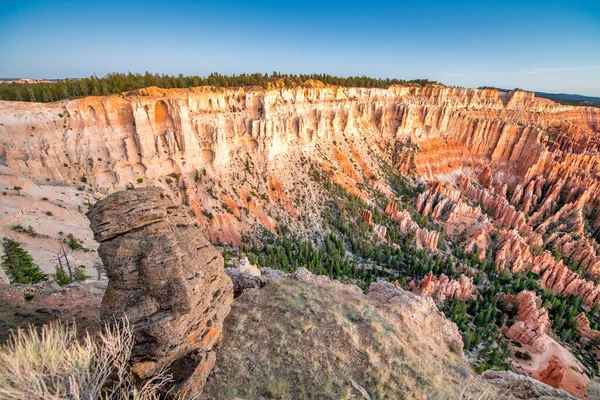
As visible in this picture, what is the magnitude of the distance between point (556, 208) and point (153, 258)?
77300mm

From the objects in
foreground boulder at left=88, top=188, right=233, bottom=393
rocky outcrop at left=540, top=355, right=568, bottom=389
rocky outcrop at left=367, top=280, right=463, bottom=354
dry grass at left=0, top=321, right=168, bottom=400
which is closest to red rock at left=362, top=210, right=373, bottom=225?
rocky outcrop at left=540, top=355, right=568, bottom=389

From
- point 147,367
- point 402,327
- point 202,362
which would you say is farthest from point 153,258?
point 402,327

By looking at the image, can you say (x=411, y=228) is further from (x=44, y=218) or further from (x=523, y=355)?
(x=44, y=218)

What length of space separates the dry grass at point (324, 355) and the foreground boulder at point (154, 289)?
1.28 metres

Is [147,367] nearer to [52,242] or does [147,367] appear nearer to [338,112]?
[52,242]

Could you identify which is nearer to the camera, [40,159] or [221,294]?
[221,294]

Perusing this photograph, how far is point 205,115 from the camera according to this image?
45562 mm

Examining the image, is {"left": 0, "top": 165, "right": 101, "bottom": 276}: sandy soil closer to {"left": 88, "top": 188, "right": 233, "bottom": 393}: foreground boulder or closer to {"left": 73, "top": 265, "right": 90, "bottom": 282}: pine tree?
{"left": 73, "top": 265, "right": 90, "bottom": 282}: pine tree

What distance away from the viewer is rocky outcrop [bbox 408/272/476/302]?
110ft

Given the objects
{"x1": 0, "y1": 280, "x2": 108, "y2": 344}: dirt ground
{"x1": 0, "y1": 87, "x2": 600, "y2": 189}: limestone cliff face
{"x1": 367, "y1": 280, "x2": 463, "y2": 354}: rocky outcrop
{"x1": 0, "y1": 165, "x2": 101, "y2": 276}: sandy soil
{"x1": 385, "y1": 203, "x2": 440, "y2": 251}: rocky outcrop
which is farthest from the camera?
{"x1": 385, "y1": 203, "x2": 440, "y2": 251}: rocky outcrop

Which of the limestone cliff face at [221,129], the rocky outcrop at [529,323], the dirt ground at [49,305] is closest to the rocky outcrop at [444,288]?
the rocky outcrop at [529,323]

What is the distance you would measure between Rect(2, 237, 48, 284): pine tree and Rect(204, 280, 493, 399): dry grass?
1841 cm

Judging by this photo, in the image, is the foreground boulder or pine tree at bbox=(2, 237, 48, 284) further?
pine tree at bbox=(2, 237, 48, 284)

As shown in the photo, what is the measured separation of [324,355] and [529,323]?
3199 centimetres
